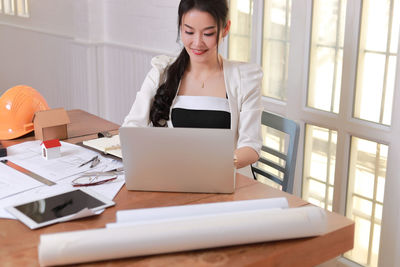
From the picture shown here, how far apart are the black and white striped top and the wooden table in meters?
0.56

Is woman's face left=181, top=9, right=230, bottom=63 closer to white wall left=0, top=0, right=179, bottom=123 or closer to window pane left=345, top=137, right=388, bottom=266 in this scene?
window pane left=345, top=137, right=388, bottom=266

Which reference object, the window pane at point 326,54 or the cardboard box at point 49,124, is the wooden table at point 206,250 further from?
the window pane at point 326,54

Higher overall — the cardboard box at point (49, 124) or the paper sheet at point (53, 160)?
the cardboard box at point (49, 124)

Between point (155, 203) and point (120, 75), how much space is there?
2.67m

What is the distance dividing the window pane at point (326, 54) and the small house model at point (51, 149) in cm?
130

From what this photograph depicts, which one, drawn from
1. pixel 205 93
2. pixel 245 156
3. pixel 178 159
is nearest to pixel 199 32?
pixel 205 93

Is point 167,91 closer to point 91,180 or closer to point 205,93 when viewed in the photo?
point 205,93

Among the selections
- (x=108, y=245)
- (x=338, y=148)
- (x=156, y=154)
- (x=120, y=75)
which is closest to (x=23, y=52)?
(x=120, y=75)

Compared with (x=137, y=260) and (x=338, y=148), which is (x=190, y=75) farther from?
(x=137, y=260)

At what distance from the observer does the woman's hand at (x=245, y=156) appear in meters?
1.89

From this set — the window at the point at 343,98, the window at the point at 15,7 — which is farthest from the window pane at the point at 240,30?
the window at the point at 15,7

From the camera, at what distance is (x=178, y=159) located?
1482 millimetres

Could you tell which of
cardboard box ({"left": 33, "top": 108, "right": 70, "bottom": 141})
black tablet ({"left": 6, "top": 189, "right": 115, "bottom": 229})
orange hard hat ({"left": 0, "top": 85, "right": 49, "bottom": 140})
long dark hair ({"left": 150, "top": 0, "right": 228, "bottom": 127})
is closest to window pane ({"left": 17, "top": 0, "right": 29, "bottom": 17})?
orange hard hat ({"left": 0, "top": 85, "right": 49, "bottom": 140})

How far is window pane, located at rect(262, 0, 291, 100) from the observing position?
2684 millimetres
